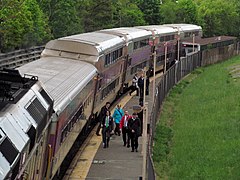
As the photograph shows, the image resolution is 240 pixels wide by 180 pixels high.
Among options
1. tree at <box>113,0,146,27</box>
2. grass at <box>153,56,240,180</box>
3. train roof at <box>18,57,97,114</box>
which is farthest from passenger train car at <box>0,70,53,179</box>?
tree at <box>113,0,146,27</box>

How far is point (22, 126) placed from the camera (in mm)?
8344

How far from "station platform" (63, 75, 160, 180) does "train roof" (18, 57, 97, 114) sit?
2.41m

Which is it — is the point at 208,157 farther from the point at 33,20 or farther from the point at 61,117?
the point at 33,20

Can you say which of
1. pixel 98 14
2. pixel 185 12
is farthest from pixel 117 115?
pixel 185 12

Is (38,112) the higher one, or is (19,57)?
(38,112)

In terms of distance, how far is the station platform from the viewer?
15.8 meters

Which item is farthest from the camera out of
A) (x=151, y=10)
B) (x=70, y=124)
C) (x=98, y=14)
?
(x=151, y=10)

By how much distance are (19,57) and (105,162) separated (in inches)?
998

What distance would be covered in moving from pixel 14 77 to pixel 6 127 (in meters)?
2.80

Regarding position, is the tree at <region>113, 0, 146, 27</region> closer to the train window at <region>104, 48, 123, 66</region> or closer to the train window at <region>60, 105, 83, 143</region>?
the train window at <region>104, 48, 123, 66</region>

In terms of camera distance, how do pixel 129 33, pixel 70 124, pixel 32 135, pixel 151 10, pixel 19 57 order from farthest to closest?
1. pixel 151 10
2. pixel 19 57
3. pixel 129 33
4. pixel 70 124
5. pixel 32 135

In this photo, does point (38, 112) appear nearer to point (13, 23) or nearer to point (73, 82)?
point (73, 82)

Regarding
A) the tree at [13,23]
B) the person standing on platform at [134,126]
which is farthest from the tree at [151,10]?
the person standing on platform at [134,126]

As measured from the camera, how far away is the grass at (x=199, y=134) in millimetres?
16438
